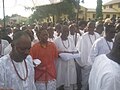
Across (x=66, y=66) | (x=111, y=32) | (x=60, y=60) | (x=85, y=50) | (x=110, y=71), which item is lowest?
(x=66, y=66)

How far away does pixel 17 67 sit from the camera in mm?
4348

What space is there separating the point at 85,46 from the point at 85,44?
0.18 feet

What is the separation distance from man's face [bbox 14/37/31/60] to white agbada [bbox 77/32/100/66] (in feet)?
15.4

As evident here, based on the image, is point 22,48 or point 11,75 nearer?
point 22,48

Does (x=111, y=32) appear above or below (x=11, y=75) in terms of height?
above

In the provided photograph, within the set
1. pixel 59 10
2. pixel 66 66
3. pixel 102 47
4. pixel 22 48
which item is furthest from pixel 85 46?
pixel 59 10

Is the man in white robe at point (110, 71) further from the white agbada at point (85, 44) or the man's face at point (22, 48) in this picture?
the white agbada at point (85, 44)

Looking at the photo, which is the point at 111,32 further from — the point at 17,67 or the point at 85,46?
the point at 17,67

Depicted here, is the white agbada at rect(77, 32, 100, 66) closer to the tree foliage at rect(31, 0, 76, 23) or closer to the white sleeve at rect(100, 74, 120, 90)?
the white sleeve at rect(100, 74, 120, 90)

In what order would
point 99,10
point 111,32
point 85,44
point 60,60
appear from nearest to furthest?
point 111,32 → point 60,60 → point 85,44 → point 99,10

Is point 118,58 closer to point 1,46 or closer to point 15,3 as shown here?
point 1,46

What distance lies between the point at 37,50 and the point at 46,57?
23cm

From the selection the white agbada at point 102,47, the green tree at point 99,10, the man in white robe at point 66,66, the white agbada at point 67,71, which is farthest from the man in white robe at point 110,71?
the green tree at point 99,10

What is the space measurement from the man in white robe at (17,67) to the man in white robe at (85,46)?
14.7 ft
